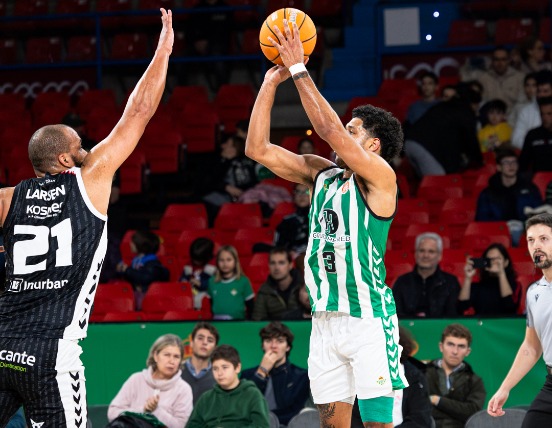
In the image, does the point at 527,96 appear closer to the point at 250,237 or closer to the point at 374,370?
the point at 250,237

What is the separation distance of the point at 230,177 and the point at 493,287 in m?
4.64

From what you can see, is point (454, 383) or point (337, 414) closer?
point (337, 414)

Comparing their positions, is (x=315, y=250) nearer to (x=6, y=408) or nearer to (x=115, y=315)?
(x=6, y=408)

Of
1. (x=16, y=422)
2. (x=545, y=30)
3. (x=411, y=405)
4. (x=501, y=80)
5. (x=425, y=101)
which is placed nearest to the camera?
(x=411, y=405)

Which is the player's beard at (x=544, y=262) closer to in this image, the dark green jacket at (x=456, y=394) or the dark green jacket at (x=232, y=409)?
the dark green jacket at (x=456, y=394)

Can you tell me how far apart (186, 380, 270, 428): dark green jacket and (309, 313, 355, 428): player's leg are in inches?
87.9

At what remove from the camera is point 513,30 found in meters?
16.3

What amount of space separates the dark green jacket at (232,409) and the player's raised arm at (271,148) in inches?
96.8

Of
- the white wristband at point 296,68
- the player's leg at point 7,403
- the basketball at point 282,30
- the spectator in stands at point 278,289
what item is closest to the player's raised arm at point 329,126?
the white wristband at point 296,68

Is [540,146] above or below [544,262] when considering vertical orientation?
above

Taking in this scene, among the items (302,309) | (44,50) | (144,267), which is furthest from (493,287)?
(44,50)

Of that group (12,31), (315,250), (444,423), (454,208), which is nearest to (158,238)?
(454,208)

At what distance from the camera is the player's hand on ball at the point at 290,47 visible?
584cm

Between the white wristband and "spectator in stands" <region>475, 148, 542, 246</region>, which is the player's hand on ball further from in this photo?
"spectator in stands" <region>475, 148, 542, 246</region>
